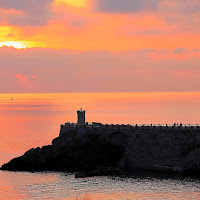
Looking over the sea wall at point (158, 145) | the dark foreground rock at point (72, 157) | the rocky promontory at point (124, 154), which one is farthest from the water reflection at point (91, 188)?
the sea wall at point (158, 145)

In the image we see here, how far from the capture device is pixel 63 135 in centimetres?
9856

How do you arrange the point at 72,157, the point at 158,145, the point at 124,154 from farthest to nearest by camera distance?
the point at 158,145
the point at 124,154
the point at 72,157

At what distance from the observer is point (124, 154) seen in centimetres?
9169

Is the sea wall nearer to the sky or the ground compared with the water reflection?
nearer to the sky

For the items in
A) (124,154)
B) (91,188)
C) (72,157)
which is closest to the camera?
(91,188)

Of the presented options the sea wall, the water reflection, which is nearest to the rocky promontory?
the sea wall

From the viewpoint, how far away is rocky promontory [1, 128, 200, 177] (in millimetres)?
89000

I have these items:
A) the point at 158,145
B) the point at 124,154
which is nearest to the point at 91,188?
the point at 124,154

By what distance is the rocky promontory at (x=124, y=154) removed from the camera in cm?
8900

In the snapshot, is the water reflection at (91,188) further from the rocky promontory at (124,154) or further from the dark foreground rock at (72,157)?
the rocky promontory at (124,154)

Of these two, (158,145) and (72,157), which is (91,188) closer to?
(72,157)

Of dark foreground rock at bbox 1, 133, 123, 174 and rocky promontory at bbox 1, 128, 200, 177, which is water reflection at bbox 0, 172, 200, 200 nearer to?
dark foreground rock at bbox 1, 133, 123, 174

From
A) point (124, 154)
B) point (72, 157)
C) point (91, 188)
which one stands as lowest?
point (91, 188)

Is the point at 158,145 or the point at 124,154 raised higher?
the point at 158,145
